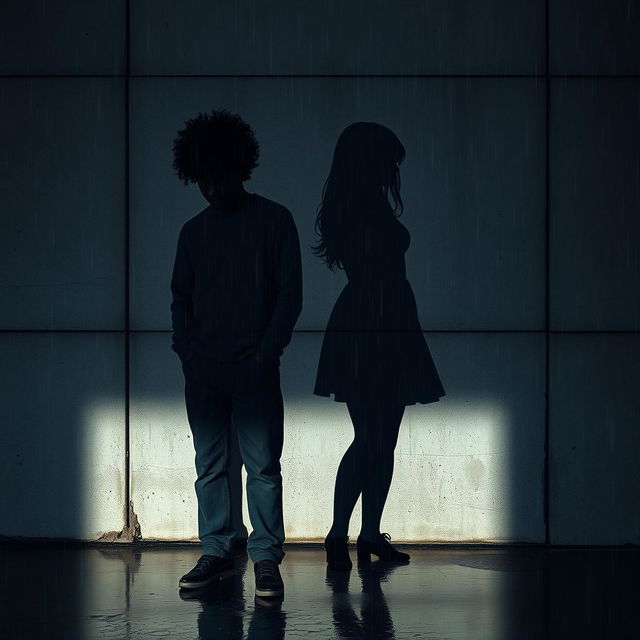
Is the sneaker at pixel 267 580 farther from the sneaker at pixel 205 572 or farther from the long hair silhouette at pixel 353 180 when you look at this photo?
the long hair silhouette at pixel 353 180

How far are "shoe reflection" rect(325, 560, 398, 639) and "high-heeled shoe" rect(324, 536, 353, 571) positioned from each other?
0.15ft

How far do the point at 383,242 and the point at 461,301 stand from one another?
0.62 m

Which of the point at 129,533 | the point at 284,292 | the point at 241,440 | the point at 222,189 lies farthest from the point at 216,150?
the point at 129,533

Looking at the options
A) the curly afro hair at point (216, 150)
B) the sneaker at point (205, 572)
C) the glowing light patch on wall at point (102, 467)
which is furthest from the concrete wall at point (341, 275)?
the curly afro hair at point (216, 150)

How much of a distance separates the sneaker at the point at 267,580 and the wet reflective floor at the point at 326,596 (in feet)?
0.15

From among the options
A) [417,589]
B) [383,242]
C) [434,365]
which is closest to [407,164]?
[383,242]

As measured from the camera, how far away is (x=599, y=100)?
6.53 meters

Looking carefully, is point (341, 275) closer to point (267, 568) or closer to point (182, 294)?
point (182, 294)

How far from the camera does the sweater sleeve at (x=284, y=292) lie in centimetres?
510

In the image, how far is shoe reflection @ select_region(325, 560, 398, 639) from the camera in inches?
176

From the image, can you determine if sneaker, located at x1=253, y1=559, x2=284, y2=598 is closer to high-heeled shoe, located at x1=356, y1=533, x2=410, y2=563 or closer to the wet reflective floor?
the wet reflective floor

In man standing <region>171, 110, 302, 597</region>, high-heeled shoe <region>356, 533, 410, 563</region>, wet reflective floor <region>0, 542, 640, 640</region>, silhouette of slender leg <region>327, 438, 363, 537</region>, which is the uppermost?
man standing <region>171, 110, 302, 597</region>

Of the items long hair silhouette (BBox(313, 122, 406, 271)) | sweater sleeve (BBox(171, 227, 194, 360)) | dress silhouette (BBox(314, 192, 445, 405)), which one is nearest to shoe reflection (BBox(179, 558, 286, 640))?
sweater sleeve (BBox(171, 227, 194, 360))

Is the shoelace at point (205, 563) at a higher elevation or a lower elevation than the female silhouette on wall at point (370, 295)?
lower
